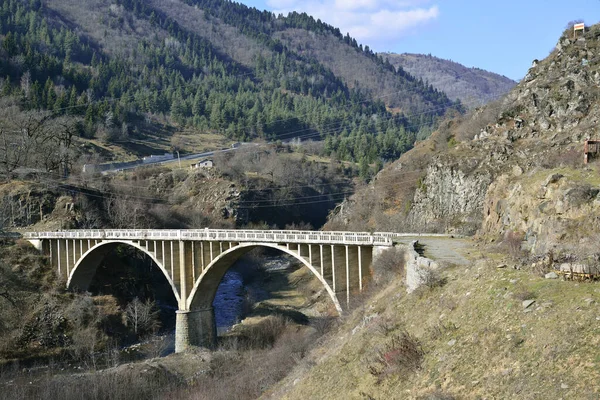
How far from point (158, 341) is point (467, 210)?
2913 cm

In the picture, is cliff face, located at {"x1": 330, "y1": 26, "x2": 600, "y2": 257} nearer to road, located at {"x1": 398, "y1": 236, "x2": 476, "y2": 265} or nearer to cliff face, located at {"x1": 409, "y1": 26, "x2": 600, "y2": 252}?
cliff face, located at {"x1": 409, "y1": 26, "x2": 600, "y2": 252}

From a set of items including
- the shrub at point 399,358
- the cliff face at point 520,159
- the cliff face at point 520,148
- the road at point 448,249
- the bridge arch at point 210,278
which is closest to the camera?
the shrub at point 399,358

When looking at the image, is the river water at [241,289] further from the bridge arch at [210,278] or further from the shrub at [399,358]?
the shrub at [399,358]

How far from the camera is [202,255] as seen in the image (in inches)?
1806

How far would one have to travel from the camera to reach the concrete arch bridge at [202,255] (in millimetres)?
34125

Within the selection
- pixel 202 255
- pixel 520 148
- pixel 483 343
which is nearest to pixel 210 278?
pixel 202 255

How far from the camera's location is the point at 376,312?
83.2ft

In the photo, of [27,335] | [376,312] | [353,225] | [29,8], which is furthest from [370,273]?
[29,8]

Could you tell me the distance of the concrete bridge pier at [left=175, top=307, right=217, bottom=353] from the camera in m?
45.2

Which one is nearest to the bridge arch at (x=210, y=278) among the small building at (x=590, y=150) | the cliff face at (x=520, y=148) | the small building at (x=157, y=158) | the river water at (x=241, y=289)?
the river water at (x=241, y=289)

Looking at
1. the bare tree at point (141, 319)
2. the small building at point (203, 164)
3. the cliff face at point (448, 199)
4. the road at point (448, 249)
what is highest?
the small building at point (203, 164)

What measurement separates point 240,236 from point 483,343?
90.9ft

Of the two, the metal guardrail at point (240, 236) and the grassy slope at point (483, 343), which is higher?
the metal guardrail at point (240, 236)

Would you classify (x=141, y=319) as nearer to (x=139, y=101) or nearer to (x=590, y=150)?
(x=590, y=150)
